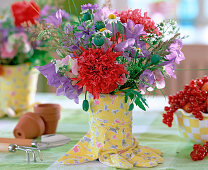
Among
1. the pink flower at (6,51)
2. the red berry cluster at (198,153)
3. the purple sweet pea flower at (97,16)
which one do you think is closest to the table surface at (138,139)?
the red berry cluster at (198,153)

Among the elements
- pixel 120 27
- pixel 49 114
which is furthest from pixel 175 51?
pixel 49 114

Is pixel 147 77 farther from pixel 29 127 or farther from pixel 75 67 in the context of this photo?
pixel 29 127

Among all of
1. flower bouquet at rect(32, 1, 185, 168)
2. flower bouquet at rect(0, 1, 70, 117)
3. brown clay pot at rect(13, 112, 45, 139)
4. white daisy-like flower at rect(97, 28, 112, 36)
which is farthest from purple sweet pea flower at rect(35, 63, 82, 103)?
flower bouquet at rect(0, 1, 70, 117)

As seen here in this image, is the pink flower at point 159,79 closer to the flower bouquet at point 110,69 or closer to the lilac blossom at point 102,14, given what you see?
the flower bouquet at point 110,69

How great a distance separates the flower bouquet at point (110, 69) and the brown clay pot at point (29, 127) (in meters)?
0.20

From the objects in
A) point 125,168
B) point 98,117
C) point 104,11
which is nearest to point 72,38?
point 104,11

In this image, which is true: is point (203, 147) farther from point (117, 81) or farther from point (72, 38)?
point (72, 38)

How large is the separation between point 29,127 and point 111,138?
31cm

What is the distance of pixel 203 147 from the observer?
3.07ft

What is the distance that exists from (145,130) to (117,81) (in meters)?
0.47

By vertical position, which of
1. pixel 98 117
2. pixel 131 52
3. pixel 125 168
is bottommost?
pixel 125 168

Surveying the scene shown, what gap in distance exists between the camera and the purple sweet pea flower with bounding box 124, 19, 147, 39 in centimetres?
82

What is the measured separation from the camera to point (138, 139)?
3.71 ft

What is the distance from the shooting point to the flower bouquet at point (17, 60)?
141cm
